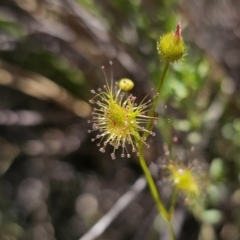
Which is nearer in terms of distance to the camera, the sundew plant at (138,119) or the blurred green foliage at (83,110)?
the sundew plant at (138,119)

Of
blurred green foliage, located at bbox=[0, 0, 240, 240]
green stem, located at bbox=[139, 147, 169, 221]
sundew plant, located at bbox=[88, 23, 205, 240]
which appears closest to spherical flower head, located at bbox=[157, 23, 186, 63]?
sundew plant, located at bbox=[88, 23, 205, 240]

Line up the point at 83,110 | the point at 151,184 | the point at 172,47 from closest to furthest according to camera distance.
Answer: the point at 172,47 < the point at 151,184 < the point at 83,110

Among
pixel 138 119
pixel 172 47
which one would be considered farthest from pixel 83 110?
pixel 172 47

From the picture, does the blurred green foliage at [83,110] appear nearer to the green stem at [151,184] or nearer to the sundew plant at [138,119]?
the sundew plant at [138,119]

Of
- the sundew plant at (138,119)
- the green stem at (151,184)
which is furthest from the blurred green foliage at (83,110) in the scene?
the green stem at (151,184)

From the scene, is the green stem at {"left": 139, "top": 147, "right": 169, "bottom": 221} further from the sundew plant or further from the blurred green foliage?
the blurred green foliage

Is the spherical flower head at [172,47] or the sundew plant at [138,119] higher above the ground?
the spherical flower head at [172,47]

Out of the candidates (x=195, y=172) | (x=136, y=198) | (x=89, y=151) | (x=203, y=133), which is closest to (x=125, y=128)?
(x=195, y=172)

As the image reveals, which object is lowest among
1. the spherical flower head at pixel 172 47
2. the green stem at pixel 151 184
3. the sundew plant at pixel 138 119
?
the green stem at pixel 151 184

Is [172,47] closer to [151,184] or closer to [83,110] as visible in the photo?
[151,184]

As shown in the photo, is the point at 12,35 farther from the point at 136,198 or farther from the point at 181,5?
the point at 136,198

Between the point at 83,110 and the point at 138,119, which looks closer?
the point at 138,119
